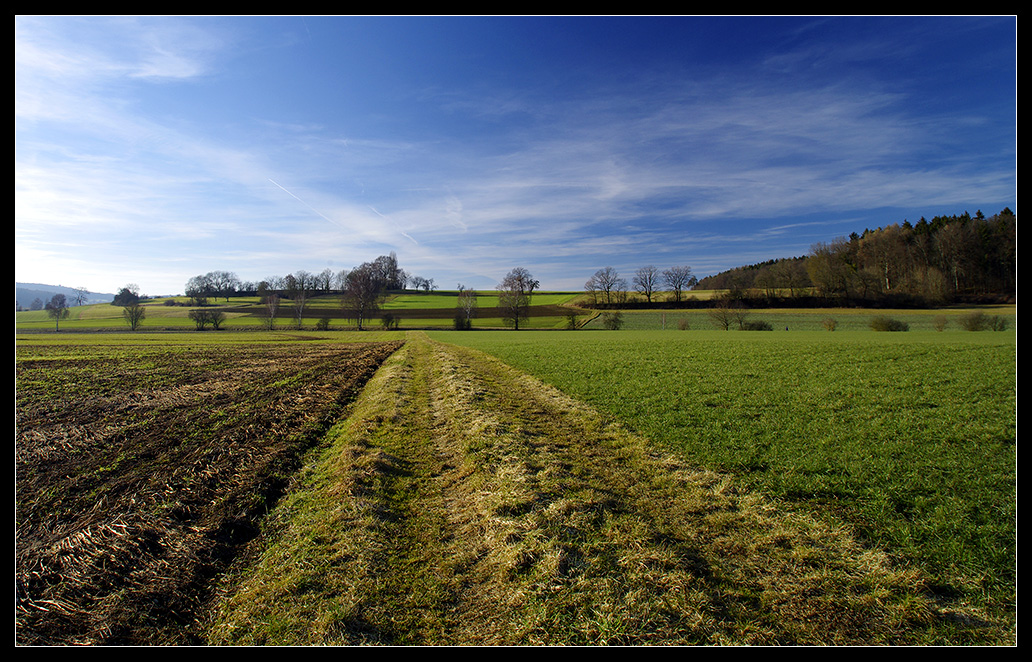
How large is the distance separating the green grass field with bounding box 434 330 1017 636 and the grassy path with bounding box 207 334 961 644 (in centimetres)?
82

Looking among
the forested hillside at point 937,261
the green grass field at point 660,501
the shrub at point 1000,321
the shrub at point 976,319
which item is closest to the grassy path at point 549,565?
the green grass field at point 660,501

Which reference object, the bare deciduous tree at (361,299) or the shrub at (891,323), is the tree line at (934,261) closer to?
the shrub at (891,323)

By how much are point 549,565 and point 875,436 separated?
8262mm

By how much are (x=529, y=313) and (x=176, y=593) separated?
80.9 metres

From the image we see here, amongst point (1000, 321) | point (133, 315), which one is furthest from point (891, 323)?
point (133, 315)

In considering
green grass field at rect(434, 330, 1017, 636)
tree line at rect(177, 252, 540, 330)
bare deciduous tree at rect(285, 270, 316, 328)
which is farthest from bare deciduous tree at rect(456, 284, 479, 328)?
green grass field at rect(434, 330, 1017, 636)

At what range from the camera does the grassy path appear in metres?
3.63

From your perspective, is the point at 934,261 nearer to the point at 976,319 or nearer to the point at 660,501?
the point at 976,319

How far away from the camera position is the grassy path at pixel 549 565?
3629mm

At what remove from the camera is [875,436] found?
851 centimetres

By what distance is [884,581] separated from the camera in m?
4.11

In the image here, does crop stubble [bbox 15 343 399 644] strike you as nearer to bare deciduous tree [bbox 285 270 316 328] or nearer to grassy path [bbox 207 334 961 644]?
grassy path [bbox 207 334 961 644]

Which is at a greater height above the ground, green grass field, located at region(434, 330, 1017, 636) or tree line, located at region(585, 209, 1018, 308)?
tree line, located at region(585, 209, 1018, 308)

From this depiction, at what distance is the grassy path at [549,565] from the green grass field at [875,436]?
2.68ft
